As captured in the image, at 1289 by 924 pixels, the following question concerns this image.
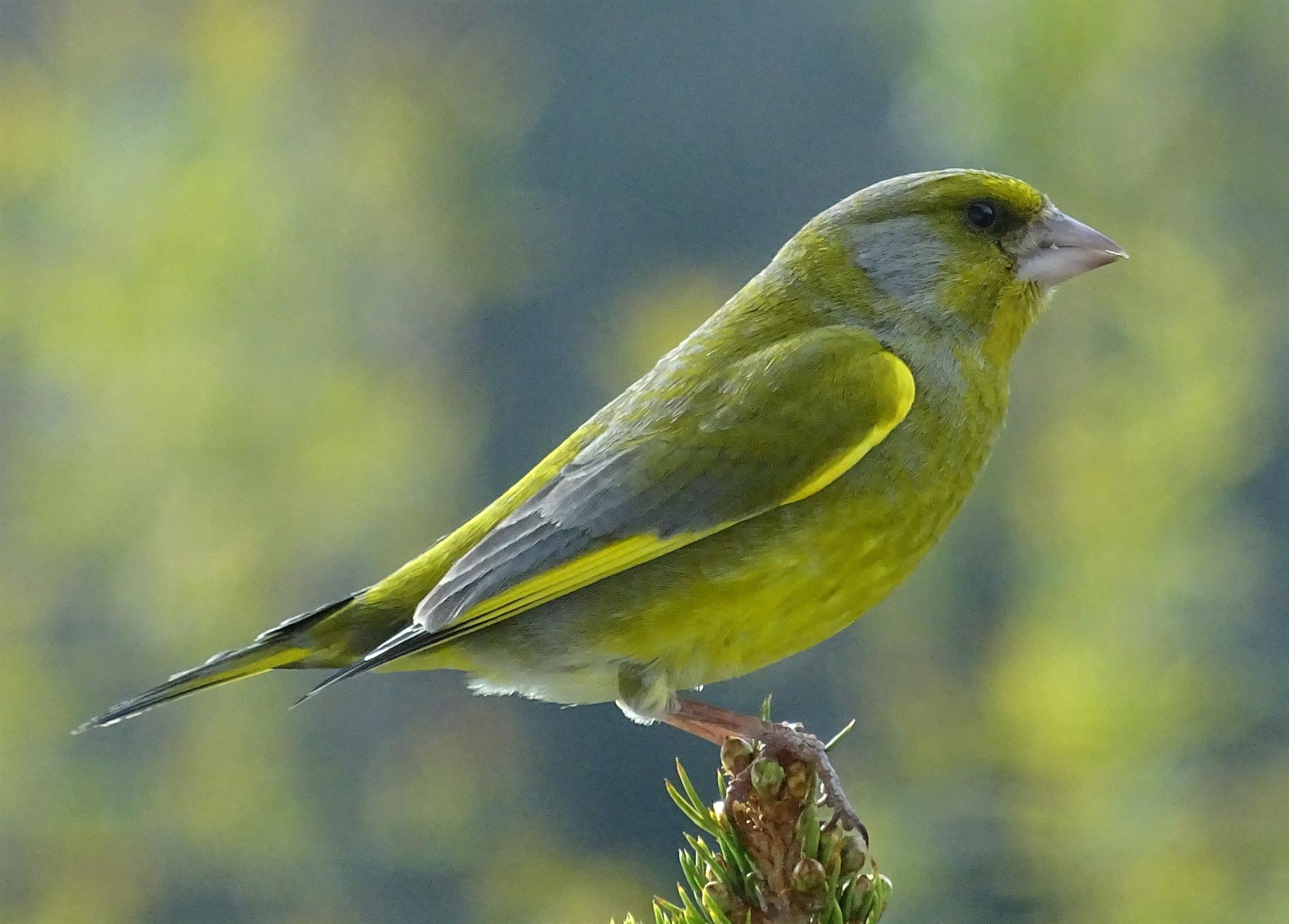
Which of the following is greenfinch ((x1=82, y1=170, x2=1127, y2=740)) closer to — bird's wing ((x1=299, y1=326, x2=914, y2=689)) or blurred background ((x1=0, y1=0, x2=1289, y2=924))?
bird's wing ((x1=299, y1=326, x2=914, y2=689))

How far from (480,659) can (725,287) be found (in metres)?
1.25

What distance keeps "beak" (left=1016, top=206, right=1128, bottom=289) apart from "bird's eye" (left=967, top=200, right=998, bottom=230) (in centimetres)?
3

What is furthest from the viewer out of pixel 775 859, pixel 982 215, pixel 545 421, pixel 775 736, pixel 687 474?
pixel 545 421

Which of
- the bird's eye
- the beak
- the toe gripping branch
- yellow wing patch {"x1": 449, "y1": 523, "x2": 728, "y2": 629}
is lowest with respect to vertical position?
the toe gripping branch

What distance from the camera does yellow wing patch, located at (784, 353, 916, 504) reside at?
86 centimetres

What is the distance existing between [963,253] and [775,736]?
1.33 feet

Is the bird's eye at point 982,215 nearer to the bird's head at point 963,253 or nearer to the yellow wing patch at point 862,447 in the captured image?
the bird's head at point 963,253

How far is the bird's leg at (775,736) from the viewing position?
0.76 meters

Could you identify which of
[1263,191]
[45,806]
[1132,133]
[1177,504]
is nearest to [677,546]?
[1177,504]

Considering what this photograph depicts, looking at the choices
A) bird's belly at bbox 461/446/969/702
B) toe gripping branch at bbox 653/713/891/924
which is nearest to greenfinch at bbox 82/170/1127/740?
bird's belly at bbox 461/446/969/702

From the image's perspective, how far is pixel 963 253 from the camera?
100 cm

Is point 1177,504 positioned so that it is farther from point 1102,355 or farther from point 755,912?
point 755,912

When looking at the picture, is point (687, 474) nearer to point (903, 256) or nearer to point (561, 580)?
point (561, 580)

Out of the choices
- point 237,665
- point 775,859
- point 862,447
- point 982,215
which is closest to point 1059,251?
point 982,215
